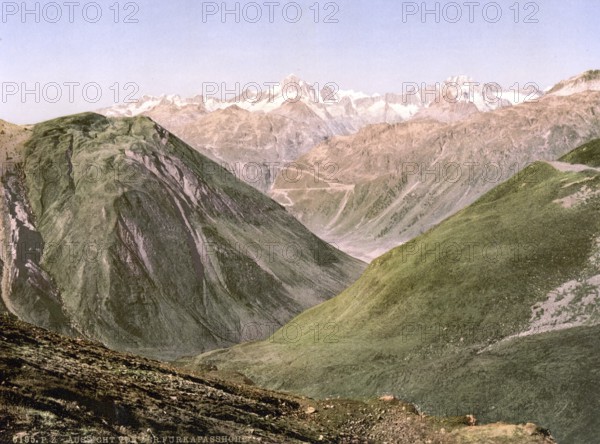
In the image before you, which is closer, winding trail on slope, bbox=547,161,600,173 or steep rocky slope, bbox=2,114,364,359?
winding trail on slope, bbox=547,161,600,173

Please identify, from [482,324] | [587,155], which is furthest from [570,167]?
[482,324]

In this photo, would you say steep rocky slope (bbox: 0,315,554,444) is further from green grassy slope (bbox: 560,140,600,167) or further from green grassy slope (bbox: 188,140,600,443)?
green grassy slope (bbox: 560,140,600,167)

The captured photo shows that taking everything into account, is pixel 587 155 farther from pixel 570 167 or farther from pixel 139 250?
pixel 139 250

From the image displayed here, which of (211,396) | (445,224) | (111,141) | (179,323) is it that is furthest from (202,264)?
(211,396)

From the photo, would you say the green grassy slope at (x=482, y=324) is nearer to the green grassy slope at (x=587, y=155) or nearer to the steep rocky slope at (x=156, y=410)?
the green grassy slope at (x=587, y=155)

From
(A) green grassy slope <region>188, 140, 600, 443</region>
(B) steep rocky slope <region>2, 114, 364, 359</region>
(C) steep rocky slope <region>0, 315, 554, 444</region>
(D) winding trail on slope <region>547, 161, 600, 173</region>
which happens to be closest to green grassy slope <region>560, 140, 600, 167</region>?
(D) winding trail on slope <region>547, 161, 600, 173</region>

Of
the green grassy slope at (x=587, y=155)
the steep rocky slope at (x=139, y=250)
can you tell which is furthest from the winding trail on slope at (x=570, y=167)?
the steep rocky slope at (x=139, y=250)

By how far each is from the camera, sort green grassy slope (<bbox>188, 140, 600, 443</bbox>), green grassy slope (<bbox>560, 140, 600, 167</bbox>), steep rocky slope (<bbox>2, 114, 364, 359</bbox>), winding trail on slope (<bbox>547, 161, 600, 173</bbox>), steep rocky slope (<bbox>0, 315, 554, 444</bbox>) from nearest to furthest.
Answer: steep rocky slope (<bbox>0, 315, 554, 444</bbox>), green grassy slope (<bbox>188, 140, 600, 443</bbox>), winding trail on slope (<bbox>547, 161, 600, 173</bbox>), green grassy slope (<bbox>560, 140, 600, 167</bbox>), steep rocky slope (<bbox>2, 114, 364, 359</bbox>)
